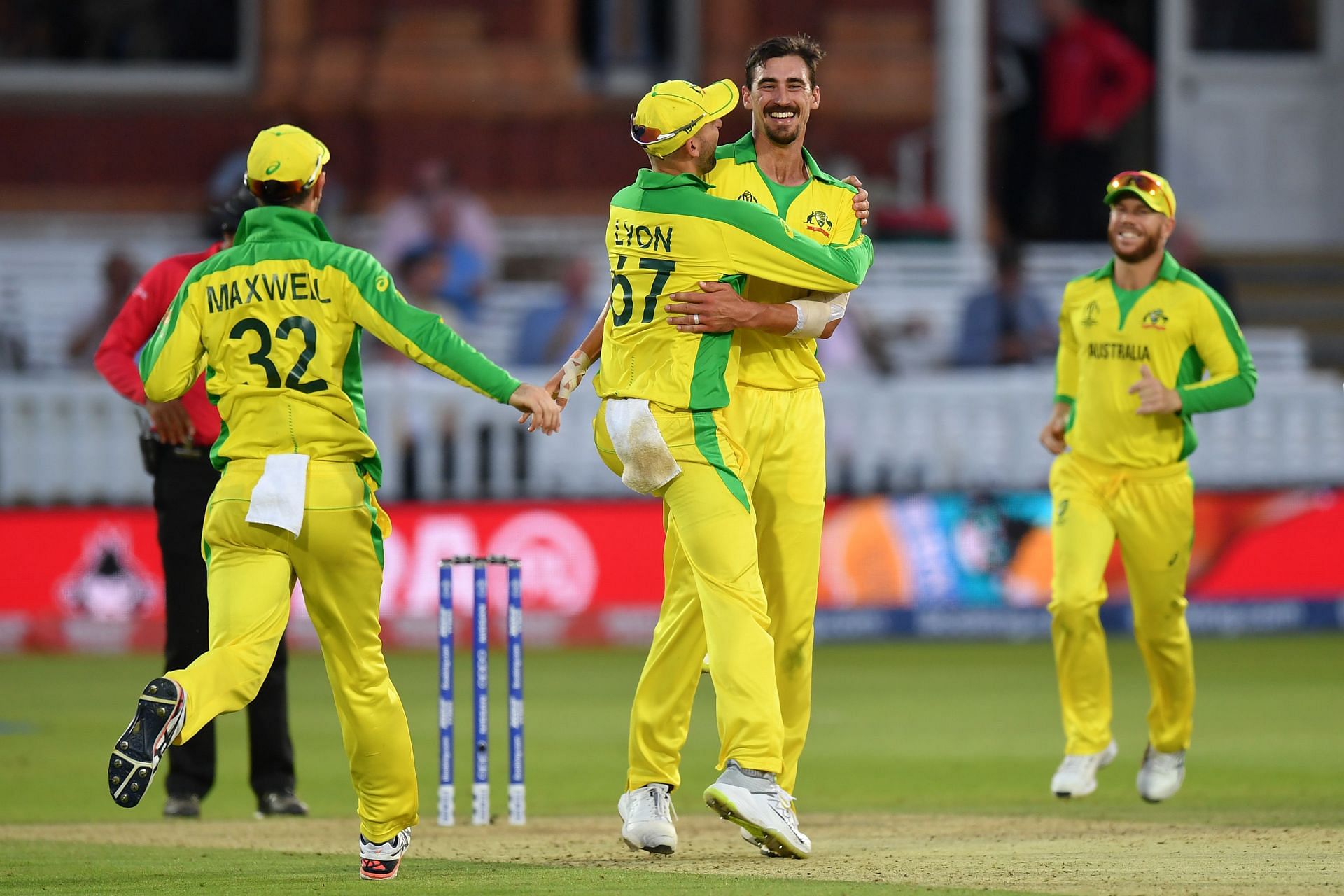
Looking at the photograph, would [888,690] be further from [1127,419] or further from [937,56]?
[937,56]

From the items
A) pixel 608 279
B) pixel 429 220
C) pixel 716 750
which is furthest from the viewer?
pixel 608 279

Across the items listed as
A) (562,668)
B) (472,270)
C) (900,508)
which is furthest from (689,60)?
(562,668)

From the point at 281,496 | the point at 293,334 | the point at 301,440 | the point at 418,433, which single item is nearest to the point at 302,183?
the point at 293,334

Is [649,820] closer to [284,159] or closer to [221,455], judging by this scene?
[221,455]

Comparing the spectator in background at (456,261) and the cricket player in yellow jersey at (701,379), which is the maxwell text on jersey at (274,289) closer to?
the cricket player in yellow jersey at (701,379)

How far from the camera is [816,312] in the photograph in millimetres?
6789

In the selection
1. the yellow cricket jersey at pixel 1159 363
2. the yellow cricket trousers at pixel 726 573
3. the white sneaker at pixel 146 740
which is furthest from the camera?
the yellow cricket jersey at pixel 1159 363

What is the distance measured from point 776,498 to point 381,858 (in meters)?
1.58

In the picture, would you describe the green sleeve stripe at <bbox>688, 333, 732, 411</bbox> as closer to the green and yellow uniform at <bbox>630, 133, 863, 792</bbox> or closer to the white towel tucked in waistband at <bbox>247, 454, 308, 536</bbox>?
the green and yellow uniform at <bbox>630, 133, 863, 792</bbox>

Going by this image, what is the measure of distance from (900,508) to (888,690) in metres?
2.31

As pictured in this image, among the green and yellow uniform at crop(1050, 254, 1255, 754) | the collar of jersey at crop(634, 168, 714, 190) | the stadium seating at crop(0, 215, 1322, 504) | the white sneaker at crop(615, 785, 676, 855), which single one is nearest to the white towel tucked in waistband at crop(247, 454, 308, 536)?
the collar of jersey at crop(634, 168, 714, 190)

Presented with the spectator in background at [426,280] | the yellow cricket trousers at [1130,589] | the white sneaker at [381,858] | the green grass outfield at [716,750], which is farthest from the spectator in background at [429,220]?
the white sneaker at [381,858]

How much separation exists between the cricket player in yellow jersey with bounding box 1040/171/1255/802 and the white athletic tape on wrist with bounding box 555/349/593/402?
2251 millimetres

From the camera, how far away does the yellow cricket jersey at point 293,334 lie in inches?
247
